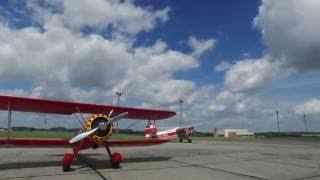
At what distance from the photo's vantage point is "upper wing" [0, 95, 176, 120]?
1328 centimetres

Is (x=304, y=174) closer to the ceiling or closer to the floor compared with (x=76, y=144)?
closer to the floor

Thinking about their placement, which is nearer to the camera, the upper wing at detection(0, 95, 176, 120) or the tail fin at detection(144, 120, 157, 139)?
the upper wing at detection(0, 95, 176, 120)

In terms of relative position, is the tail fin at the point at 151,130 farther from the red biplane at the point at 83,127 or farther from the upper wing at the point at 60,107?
the red biplane at the point at 83,127

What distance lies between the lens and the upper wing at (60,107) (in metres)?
13.3

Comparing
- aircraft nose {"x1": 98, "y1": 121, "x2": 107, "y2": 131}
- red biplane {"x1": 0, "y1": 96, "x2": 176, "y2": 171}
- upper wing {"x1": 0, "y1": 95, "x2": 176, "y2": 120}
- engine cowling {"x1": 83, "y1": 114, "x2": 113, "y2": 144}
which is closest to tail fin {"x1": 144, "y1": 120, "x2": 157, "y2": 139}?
upper wing {"x1": 0, "y1": 95, "x2": 176, "y2": 120}

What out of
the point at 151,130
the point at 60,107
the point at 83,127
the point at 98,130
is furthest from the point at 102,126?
the point at 151,130

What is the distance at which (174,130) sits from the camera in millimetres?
44062

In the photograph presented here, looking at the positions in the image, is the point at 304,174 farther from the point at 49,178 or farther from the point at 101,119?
the point at 49,178

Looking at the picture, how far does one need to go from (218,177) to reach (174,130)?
110ft

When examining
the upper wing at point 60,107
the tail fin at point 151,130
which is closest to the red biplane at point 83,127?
the upper wing at point 60,107

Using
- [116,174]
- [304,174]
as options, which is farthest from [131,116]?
[304,174]

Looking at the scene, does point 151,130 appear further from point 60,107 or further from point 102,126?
point 102,126

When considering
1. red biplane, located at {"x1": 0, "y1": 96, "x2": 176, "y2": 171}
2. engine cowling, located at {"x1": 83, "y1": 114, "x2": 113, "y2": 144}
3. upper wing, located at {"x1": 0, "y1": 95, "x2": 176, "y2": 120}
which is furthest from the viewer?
upper wing, located at {"x1": 0, "y1": 95, "x2": 176, "y2": 120}

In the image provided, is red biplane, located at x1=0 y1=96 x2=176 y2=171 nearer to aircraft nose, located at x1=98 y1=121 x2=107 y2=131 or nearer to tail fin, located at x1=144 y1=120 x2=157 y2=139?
aircraft nose, located at x1=98 y1=121 x2=107 y2=131
